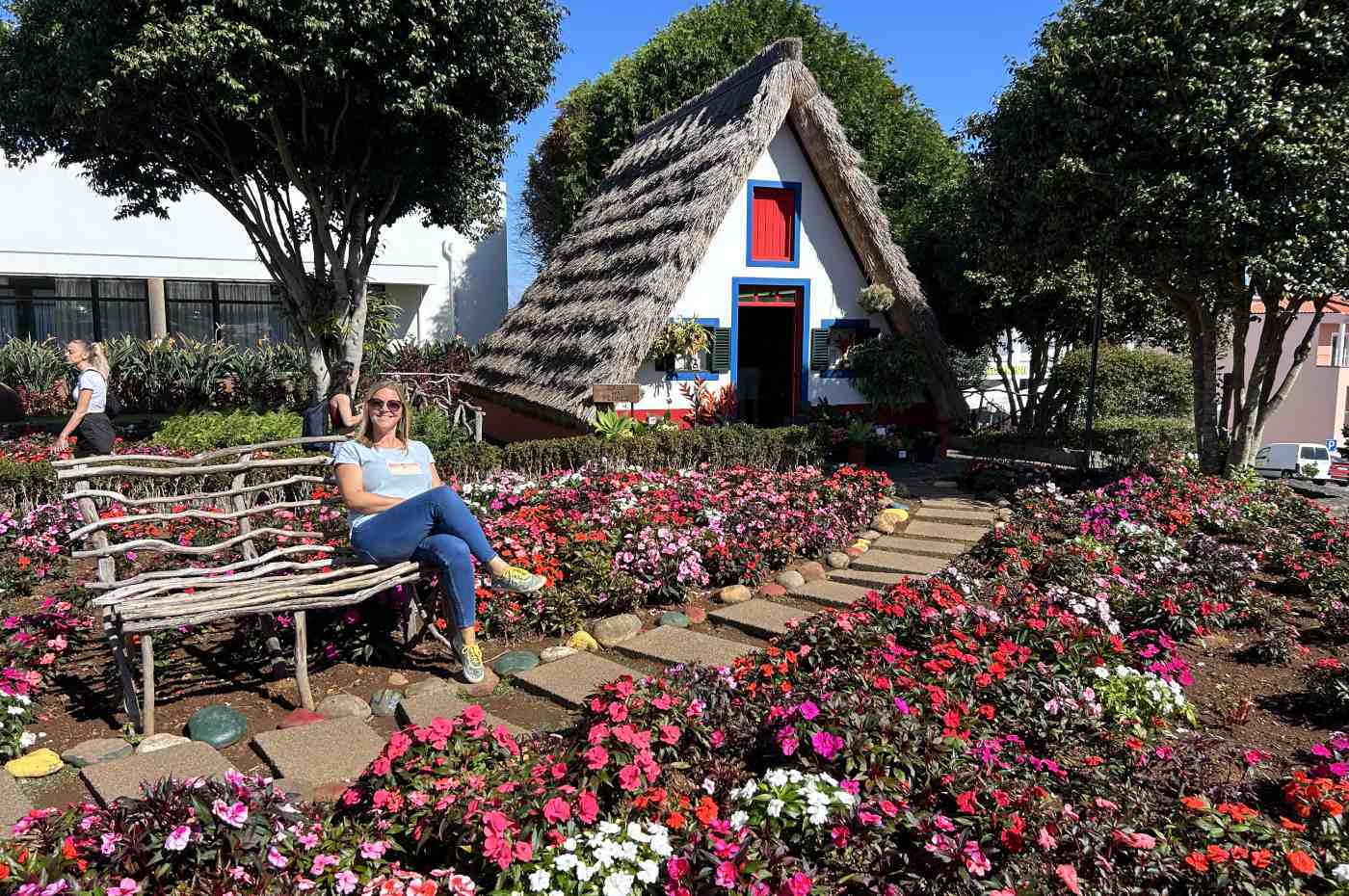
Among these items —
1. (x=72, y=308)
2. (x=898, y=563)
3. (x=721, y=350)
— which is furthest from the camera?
(x=72, y=308)

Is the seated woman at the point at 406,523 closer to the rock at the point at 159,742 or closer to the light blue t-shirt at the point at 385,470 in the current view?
the light blue t-shirt at the point at 385,470

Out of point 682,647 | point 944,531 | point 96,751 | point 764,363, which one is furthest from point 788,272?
point 96,751

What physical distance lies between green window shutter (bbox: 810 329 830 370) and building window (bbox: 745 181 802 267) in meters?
1.00

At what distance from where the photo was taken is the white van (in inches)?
506

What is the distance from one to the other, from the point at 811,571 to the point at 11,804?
196 inches

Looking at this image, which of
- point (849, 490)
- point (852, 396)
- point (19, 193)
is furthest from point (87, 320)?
point (849, 490)

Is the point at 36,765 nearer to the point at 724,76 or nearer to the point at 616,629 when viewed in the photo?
the point at 616,629

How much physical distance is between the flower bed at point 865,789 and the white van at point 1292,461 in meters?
10.5

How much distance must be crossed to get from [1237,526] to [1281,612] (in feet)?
6.44

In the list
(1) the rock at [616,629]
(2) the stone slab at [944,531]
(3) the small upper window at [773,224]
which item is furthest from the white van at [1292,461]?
(1) the rock at [616,629]

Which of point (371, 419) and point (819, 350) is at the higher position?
point (819, 350)

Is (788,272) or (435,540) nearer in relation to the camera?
(435,540)

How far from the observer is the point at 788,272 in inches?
468

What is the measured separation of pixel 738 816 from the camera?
2.90 m
